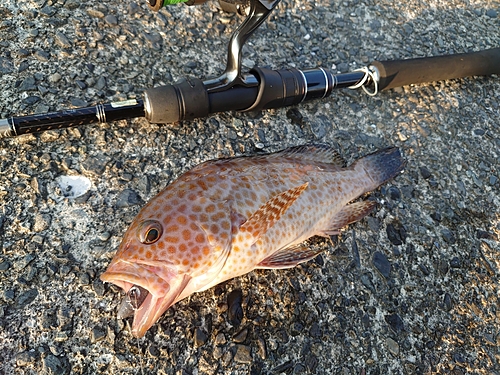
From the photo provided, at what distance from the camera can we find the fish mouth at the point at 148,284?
1.83m

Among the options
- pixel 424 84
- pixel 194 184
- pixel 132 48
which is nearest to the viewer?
pixel 194 184

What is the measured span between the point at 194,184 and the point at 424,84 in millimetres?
2830

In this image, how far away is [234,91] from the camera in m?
2.85

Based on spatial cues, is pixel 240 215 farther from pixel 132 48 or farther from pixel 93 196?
pixel 132 48

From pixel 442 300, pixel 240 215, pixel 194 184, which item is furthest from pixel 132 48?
pixel 442 300

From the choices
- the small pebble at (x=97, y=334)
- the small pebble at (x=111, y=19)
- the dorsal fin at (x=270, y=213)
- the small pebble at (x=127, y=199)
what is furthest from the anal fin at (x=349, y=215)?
the small pebble at (x=111, y=19)

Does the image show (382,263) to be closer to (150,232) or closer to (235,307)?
(235,307)

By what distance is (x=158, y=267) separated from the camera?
6.17 ft

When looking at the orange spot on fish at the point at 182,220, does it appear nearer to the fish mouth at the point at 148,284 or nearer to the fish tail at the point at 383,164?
the fish mouth at the point at 148,284

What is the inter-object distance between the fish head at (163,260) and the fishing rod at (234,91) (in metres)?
0.87

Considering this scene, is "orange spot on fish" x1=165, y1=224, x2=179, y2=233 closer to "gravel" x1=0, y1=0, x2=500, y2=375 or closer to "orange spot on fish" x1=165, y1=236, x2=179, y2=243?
"orange spot on fish" x1=165, y1=236, x2=179, y2=243

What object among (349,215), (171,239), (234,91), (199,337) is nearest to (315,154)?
(349,215)

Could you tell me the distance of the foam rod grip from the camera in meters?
3.48

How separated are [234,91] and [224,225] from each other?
118 cm
